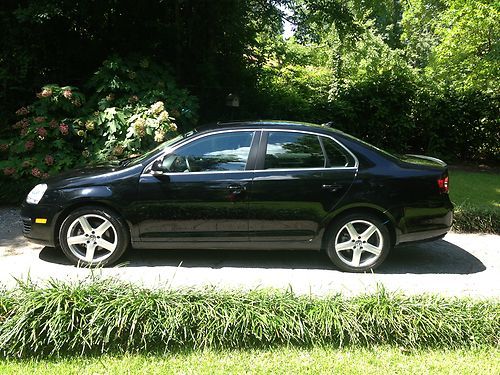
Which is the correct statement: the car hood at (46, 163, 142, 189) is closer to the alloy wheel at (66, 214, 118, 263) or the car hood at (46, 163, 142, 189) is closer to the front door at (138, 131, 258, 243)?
the front door at (138, 131, 258, 243)

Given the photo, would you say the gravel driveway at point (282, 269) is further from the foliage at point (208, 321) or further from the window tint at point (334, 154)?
the window tint at point (334, 154)

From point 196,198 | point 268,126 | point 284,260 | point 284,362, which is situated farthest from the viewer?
point 284,260

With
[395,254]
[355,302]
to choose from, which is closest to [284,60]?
[395,254]

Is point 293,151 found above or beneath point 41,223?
above

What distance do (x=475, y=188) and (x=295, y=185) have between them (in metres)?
5.56

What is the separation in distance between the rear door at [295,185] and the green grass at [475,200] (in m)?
2.68

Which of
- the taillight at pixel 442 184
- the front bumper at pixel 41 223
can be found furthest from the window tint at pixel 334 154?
the front bumper at pixel 41 223

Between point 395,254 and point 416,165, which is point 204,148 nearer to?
point 416,165

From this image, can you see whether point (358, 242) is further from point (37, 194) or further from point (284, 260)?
point (37, 194)

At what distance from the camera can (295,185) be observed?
475cm

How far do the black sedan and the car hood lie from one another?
13 millimetres

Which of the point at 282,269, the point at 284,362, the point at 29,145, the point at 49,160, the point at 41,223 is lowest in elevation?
the point at 284,362

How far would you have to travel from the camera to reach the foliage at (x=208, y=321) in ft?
10.9

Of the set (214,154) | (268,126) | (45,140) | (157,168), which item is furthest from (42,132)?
(268,126)
